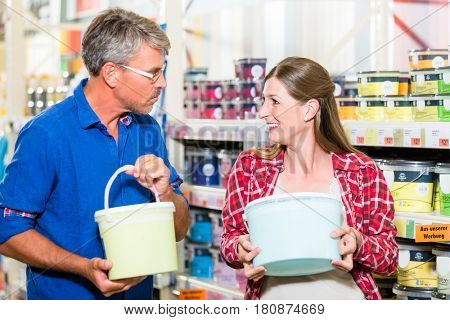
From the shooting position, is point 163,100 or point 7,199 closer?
point 7,199

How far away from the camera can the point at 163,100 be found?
12.4 ft

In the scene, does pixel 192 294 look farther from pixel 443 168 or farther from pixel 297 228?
pixel 297 228

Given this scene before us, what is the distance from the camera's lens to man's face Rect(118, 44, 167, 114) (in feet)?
7.14

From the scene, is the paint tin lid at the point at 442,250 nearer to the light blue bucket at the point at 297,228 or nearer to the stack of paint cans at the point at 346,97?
the stack of paint cans at the point at 346,97

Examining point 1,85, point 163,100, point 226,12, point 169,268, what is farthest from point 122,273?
point 226,12

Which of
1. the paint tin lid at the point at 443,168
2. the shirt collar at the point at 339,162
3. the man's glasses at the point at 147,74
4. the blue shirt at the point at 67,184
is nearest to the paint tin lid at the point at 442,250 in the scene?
the paint tin lid at the point at 443,168

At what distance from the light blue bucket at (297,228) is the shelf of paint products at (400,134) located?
781 millimetres

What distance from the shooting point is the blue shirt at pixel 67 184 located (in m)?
2.06

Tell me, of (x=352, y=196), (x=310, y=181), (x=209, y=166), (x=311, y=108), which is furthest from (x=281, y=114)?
(x=209, y=166)

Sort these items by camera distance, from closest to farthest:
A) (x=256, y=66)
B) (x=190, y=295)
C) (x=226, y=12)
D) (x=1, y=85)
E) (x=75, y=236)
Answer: (x=75, y=236) → (x=190, y=295) → (x=256, y=66) → (x=1, y=85) → (x=226, y=12)

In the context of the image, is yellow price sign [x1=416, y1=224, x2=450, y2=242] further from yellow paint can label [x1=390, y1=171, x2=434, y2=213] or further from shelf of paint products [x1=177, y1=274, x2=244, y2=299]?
shelf of paint products [x1=177, y1=274, x2=244, y2=299]

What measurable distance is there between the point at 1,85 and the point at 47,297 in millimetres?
3657

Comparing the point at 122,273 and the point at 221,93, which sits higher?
the point at 221,93
